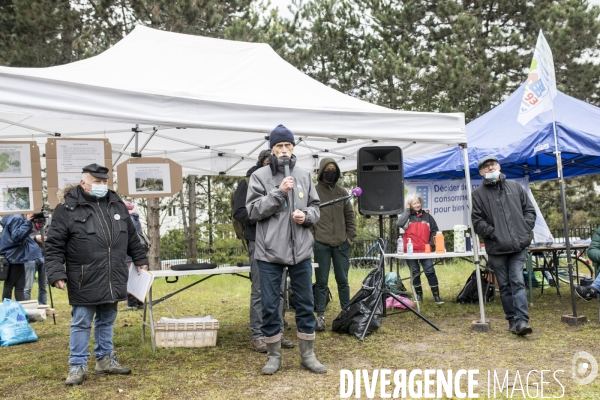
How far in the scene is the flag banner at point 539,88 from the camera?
232 inches

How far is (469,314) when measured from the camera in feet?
22.3

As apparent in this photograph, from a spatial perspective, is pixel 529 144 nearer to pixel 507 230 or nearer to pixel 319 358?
pixel 507 230

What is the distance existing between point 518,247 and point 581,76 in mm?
12681

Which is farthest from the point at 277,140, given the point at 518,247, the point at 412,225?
the point at 412,225

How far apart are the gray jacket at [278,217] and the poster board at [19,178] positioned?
2.26 metres

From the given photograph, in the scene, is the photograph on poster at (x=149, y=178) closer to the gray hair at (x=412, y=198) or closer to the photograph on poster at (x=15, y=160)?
the photograph on poster at (x=15, y=160)

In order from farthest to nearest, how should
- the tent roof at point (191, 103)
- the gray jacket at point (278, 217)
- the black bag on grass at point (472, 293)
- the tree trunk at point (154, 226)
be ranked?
the tree trunk at point (154, 226), the black bag on grass at point (472, 293), the tent roof at point (191, 103), the gray jacket at point (278, 217)

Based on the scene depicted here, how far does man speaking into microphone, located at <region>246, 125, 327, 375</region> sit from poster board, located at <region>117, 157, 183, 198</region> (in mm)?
2217

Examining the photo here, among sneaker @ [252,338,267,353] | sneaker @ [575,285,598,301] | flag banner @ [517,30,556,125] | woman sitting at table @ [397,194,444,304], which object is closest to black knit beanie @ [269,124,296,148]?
sneaker @ [252,338,267,353]

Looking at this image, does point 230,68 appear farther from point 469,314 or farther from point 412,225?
point 469,314

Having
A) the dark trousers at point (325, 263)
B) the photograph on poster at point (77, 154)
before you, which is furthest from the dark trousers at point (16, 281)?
the dark trousers at point (325, 263)

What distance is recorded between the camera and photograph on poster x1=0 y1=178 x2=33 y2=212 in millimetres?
5047

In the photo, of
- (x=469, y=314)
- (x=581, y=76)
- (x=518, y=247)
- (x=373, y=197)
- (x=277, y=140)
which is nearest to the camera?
(x=277, y=140)

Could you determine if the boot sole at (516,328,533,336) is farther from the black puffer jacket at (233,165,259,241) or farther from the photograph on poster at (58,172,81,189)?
the photograph on poster at (58,172,81,189)
